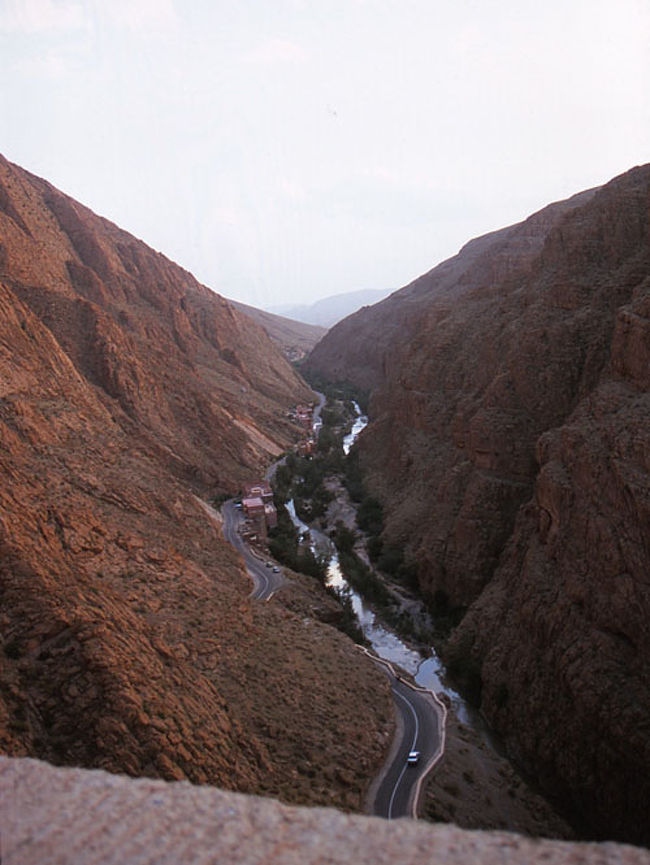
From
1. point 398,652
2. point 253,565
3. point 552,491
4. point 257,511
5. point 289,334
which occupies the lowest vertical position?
point 398,652

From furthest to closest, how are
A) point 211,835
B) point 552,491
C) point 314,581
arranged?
point 314,581 → point 552,491 → point 211,835

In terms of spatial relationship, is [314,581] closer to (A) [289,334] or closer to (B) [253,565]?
(B) [253,565]

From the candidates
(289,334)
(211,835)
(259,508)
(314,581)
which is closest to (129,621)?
(211,835)

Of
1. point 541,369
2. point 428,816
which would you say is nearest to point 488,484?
point 541,369

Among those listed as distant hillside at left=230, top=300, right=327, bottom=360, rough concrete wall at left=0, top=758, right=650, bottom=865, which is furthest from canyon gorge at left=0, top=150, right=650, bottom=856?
distant hillside at left=230, top=300, right=327, bottom=360

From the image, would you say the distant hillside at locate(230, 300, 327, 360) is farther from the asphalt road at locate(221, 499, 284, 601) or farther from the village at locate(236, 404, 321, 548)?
the asphalt road at locate(221, 499, 284, 601)
